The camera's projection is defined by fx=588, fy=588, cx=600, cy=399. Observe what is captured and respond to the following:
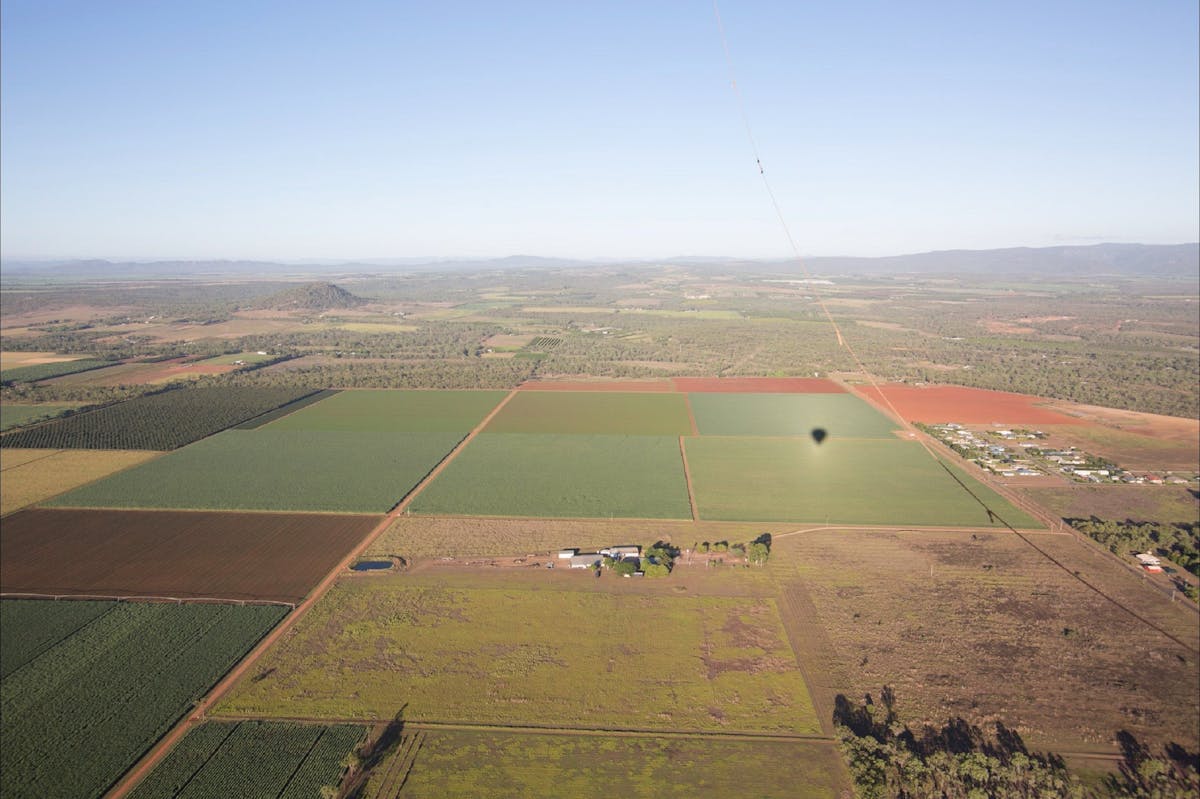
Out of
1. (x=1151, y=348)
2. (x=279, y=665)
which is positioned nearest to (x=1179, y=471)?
(x=279, y=665)

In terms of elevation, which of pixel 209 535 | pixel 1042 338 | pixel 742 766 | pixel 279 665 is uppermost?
pixel 1042 338

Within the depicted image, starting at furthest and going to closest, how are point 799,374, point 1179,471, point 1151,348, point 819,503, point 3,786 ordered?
1. point 1151,348
2. point 799,374
3. point 1179,471
4. point 819,503
5. point 3,786

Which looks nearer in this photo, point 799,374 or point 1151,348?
point 799,374

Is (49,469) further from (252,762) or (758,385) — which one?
(758,385)

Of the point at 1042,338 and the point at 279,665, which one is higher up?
the point at 1042,338

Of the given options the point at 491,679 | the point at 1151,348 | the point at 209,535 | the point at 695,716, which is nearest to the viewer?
the point at 695,716

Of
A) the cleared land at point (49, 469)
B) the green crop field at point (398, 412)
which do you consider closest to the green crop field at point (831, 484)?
the green crop field at point (398, 412)

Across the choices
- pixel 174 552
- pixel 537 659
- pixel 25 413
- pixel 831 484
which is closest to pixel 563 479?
pixel 831 484

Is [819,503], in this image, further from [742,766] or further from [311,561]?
[311,561]
